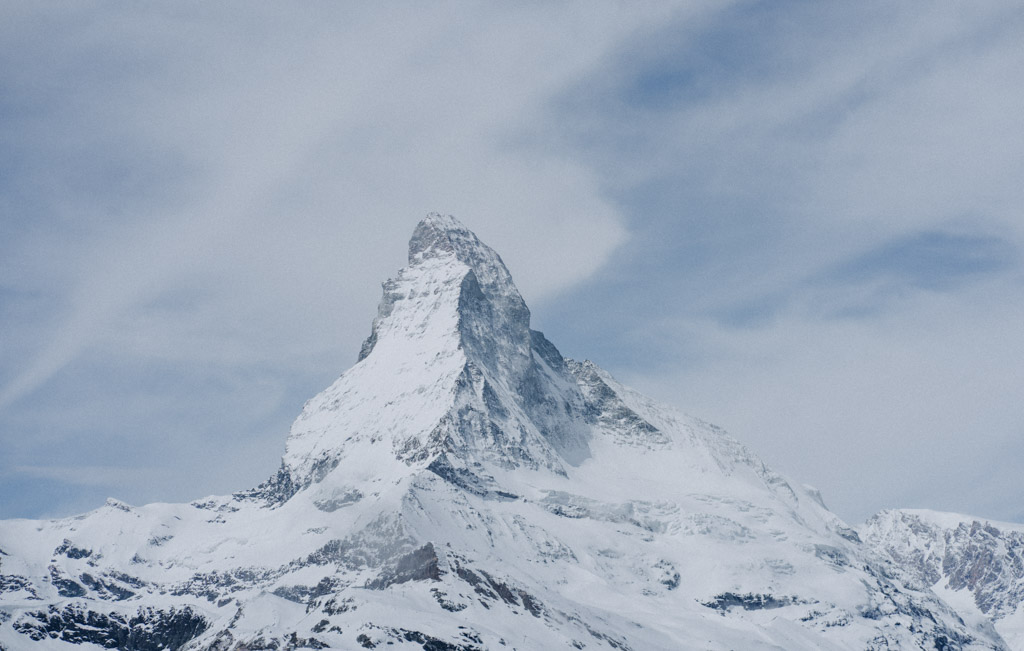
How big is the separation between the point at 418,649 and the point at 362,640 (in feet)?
29.4

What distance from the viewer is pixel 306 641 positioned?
199125mm

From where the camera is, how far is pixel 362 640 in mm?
197750

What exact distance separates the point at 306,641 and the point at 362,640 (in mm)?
8985

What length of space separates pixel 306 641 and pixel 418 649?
17.4 meters

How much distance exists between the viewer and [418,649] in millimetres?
199875
